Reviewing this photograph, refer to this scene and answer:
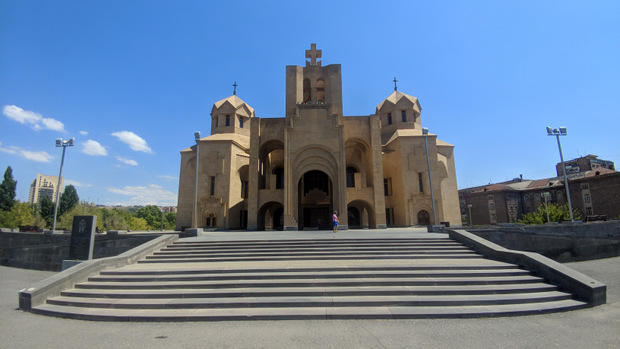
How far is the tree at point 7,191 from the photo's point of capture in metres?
48.9

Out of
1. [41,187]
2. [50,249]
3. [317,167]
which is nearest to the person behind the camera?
[50,249]

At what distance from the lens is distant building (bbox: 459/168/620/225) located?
3894 centimetres

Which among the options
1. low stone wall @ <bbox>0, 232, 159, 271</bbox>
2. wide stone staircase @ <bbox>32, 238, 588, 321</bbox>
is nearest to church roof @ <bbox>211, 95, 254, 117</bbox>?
low stone wall @ <bbox>0, 232, 159, 271</bbox>

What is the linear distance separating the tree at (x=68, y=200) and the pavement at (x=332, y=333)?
6058 centimetres

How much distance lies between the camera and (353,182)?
105 feet

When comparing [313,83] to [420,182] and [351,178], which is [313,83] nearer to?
[351,178]

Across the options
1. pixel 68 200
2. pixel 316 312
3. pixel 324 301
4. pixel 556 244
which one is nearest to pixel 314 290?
pixel 324 301

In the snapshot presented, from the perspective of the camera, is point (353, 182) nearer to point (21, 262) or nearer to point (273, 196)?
point (273, 196)

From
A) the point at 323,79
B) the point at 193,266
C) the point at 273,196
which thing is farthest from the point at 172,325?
the point at 323,79

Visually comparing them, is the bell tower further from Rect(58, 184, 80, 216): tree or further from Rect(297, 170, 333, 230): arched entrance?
Rect(58, 184, 80, 216): tree

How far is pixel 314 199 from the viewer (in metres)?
29.8

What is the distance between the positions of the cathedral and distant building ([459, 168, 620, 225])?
67.3 feet

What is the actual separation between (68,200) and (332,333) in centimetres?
6676

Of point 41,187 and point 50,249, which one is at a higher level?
point 41,187
